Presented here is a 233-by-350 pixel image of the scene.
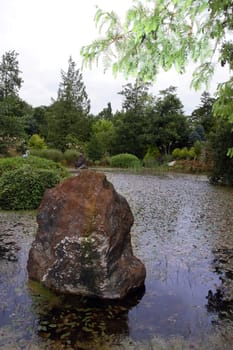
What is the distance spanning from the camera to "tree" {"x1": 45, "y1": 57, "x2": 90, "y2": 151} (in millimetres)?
29422

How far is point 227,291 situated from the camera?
3.66 meters

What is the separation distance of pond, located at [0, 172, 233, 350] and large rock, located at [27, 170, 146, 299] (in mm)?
146

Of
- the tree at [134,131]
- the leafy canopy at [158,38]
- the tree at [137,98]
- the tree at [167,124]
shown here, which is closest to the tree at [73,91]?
the tree at [137,98]

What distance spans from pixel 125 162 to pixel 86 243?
66.1 feet

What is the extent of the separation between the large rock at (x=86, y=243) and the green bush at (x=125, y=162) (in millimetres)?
18992

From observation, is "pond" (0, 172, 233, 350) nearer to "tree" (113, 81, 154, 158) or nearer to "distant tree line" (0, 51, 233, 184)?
"distant tree line" (0, 51, 233, 184)

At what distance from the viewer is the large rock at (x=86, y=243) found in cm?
348

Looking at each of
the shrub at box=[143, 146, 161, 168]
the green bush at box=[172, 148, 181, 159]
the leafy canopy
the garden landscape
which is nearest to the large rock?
the garden landscape

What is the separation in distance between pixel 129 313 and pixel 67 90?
97.2 feet

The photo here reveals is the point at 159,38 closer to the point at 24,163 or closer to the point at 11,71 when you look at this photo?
the point at 24,163

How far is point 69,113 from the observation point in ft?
98.2

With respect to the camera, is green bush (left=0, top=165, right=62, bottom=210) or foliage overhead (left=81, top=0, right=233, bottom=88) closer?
foliage overhead (left=81, top=0, right=233, bottom=88)

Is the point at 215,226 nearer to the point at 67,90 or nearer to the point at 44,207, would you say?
the point at 44,207

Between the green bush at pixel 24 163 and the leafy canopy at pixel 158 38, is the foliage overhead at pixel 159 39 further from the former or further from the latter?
the green bush at pixel 24 163
